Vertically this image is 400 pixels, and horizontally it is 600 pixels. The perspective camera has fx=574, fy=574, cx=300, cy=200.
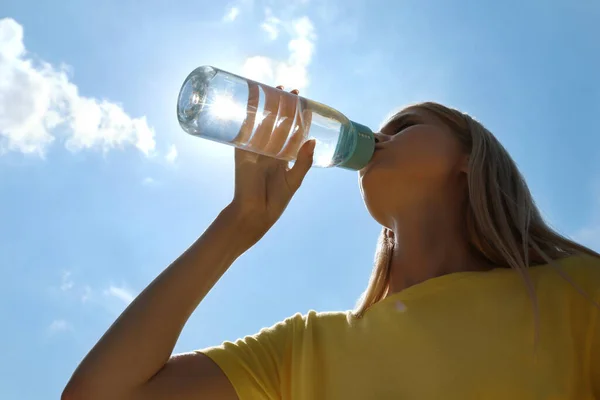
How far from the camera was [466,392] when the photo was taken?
1.73 meters

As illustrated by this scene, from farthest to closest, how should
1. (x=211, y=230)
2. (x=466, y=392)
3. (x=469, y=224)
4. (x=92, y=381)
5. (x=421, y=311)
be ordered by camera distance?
1. (x=469, y=224)
2. (x=211, y=230)
3. (x=421, y=311)
4. (x=92, y=381)
5. (x=466, y=392)

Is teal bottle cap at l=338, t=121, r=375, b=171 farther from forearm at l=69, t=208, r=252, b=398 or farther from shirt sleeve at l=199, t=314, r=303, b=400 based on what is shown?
shirt sleeve at l=199, t=314, r=303, b=400

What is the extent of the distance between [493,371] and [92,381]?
128cm

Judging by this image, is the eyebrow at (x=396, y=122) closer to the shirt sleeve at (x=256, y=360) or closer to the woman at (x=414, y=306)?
the woman at (x=414, y=306)

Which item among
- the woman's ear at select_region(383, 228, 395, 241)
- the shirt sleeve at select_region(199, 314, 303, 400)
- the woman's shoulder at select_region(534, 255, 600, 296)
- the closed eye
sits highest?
the closed eye

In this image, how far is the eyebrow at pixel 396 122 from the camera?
8.39 feet

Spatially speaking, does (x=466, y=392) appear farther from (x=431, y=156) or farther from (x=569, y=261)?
(x=431, y=156)

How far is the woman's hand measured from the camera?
2.26m

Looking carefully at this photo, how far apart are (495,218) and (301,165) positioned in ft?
2.61

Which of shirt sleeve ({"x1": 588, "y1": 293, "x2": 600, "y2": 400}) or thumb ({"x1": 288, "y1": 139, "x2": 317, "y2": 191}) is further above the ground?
thumb ({"x1": 288, "y1": 139, "x2": 317, "y2": 191})

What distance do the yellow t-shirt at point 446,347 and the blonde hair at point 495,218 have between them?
0.34 ft


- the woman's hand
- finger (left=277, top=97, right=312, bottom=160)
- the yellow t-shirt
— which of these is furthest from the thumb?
the yellow t-shirt

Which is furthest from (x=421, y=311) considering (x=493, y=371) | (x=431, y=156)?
(x=431, y=156)

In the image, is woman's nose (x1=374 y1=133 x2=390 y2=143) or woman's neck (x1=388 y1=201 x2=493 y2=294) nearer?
woman's neck (x1=388 y1=201 x2=493 y2=294)
